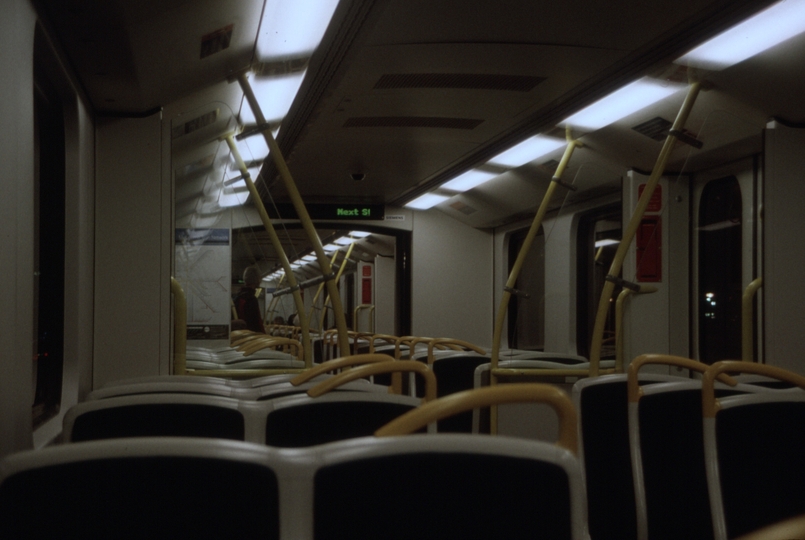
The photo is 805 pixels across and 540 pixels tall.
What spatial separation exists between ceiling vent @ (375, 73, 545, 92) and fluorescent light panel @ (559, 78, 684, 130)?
51cm

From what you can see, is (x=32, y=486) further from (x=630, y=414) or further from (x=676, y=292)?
(x=676, y=292)

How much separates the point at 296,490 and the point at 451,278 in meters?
8.96

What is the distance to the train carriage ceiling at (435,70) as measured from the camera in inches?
126

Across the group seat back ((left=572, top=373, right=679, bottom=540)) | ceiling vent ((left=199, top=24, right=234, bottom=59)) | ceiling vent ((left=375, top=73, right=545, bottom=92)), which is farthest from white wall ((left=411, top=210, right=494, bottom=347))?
seat back ((left=572, top=373, right=679, bottom=540))

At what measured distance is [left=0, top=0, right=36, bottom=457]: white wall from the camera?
212 cm

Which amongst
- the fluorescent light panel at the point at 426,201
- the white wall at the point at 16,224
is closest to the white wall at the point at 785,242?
the white wall at the point at 16,224

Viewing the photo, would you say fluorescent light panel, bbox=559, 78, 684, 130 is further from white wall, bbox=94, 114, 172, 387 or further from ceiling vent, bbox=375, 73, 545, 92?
white wall, bbox=94, 114, 172, 387

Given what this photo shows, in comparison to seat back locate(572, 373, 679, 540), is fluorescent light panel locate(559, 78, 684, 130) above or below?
above

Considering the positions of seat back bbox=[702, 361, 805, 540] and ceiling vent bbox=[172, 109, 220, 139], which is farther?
ceiling vent bbox=[172, 109, 220, 139]

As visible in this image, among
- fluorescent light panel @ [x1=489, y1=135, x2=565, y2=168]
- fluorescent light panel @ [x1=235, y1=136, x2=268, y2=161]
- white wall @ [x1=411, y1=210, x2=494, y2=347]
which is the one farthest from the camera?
white wall @ [x1=411, y1=210, x2=494, y2=347]

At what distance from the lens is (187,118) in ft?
15.4

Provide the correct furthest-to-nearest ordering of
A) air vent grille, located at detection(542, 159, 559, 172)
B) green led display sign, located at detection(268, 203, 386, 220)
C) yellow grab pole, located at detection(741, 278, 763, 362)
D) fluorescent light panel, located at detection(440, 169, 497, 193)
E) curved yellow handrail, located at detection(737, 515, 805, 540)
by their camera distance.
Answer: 1. green led display sign, located at detection(268, 203, 386, 220)
2. fluorescent light panel, located at detection(440, 169, 497, 193)
3. air vent grille, located at detection(542, 159, 559, 172)
4. yellow grab pole, located at detection(741, 278, 763, 362)
5. curved yellow handrail, located at detection(737, 515, 805, 540)

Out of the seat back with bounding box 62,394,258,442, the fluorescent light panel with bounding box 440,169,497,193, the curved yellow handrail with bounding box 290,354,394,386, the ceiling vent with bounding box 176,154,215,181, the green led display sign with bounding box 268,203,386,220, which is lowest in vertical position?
the seat back with bounding box 62,394,258,442

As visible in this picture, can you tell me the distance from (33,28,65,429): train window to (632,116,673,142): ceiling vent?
345cm
